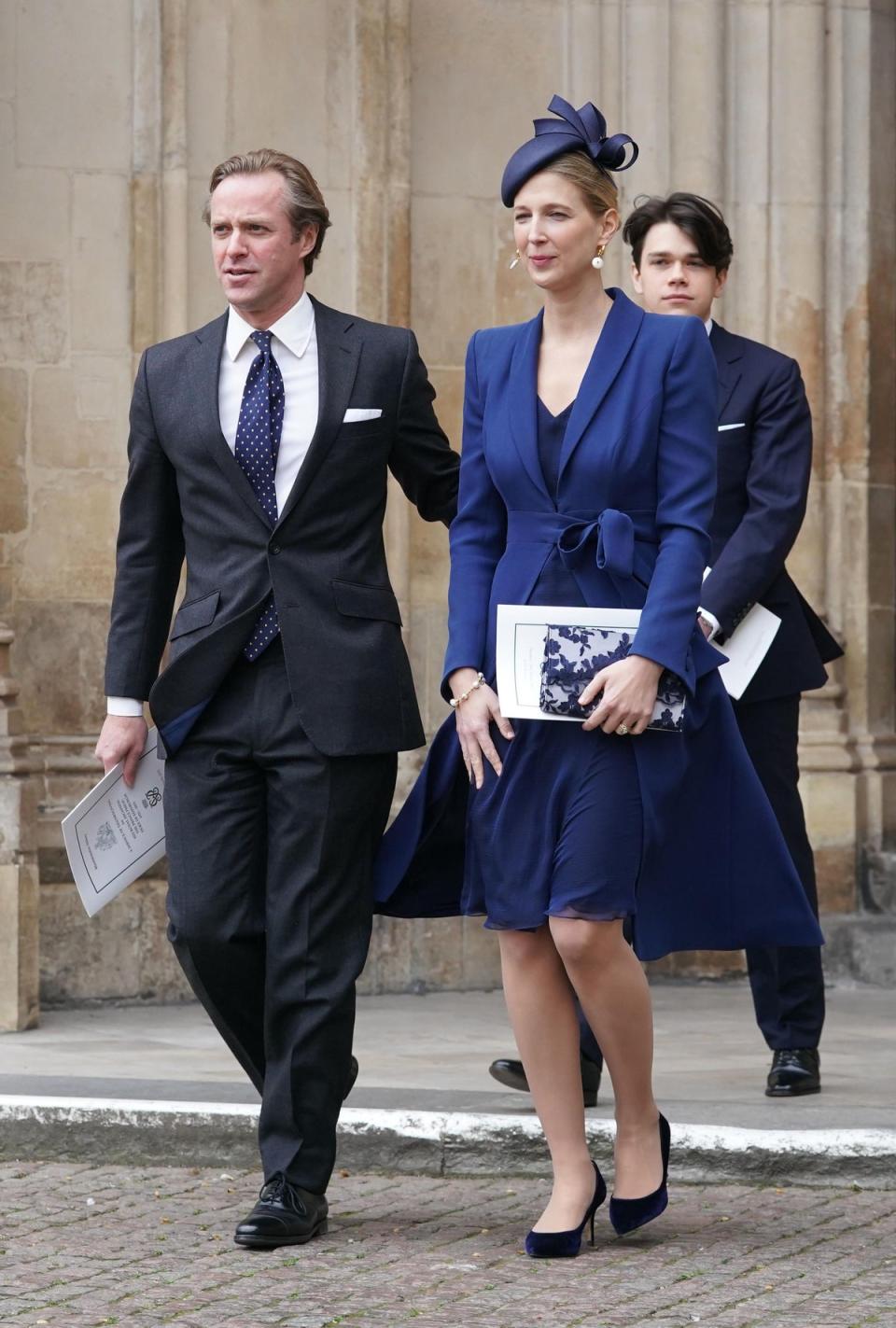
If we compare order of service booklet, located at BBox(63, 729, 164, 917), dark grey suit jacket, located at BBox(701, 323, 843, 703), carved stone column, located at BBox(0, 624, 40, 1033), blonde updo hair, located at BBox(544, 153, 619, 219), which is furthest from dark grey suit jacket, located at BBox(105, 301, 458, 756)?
carved stone column, located at BBox(0, 624, 40, 1033)

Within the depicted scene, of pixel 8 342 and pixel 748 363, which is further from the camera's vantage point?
pixel 8 342

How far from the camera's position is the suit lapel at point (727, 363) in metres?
5.83

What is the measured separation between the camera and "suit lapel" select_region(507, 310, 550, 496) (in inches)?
174

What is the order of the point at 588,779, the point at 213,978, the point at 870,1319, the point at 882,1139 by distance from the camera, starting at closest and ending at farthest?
1. the point at 870,1319
2. the point at 588,779
3. the point at 213,978
4. the point at 882,1139

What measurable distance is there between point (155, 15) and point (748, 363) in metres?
2.96

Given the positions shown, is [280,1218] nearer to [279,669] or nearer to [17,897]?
[279,669]

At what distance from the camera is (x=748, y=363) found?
5852 mm

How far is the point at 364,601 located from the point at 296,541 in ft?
0.56

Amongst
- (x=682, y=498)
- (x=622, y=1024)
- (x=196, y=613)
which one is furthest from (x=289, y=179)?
(x=622, y=1024)

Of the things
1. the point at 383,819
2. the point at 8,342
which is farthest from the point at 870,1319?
the point at 8,342

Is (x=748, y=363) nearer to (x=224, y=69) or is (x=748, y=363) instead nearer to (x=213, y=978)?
(x=213, y=978)

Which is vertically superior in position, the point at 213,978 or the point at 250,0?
the point at 250,0

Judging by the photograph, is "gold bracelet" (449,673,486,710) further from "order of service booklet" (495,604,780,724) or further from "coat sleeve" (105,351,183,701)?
"coat sleeve" (105,351,183,701)

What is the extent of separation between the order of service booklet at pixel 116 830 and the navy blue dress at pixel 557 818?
0.77m
